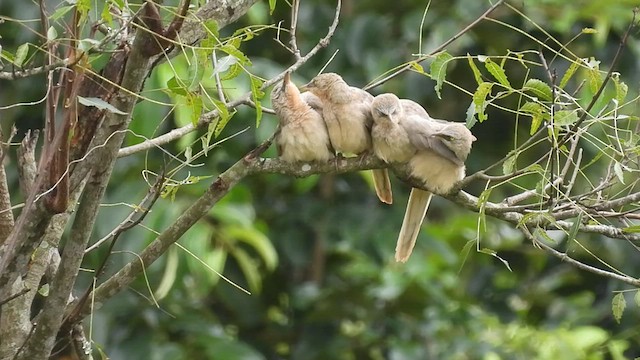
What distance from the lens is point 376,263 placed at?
4562 mm

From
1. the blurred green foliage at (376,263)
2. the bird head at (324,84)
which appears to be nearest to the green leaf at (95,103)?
the bird head at (324,84)

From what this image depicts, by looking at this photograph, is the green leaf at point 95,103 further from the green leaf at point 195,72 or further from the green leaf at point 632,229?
the green leaf at point 632,229

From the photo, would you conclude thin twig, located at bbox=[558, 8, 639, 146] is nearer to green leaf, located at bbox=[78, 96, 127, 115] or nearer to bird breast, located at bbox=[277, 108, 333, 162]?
bird breast, located at bbox=[277, 108, 333, 162]

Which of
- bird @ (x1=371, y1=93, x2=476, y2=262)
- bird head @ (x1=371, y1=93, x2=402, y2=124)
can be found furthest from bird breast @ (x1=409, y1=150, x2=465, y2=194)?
bird head @ (x1=371, y1=93, x2=402, y2=124)

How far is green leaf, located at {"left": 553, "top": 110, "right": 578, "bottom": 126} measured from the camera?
2.07 m

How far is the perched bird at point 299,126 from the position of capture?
269 cm

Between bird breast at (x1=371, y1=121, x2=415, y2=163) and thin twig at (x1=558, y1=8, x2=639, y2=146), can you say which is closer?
thin twig at (x1=558, y1=8, x2=639, y2=146)

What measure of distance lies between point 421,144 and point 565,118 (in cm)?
74

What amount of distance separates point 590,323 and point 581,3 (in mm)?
1553

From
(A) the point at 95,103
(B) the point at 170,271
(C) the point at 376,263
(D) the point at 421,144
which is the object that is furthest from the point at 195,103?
(C) the point at 376,263

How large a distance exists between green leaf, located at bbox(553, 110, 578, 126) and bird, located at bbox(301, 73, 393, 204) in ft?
2.78

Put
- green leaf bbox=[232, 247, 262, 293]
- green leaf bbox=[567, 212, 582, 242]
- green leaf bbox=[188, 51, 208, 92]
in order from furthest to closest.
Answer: green leaf bbox=[232, 247, 262, 293] < green leaf bbox=[567, 212, 582, 242] < green leaf bbox=[188, 51, 208, 92]

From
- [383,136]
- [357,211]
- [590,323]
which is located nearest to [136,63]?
[383,136]

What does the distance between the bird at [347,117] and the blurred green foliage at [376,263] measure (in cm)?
97
